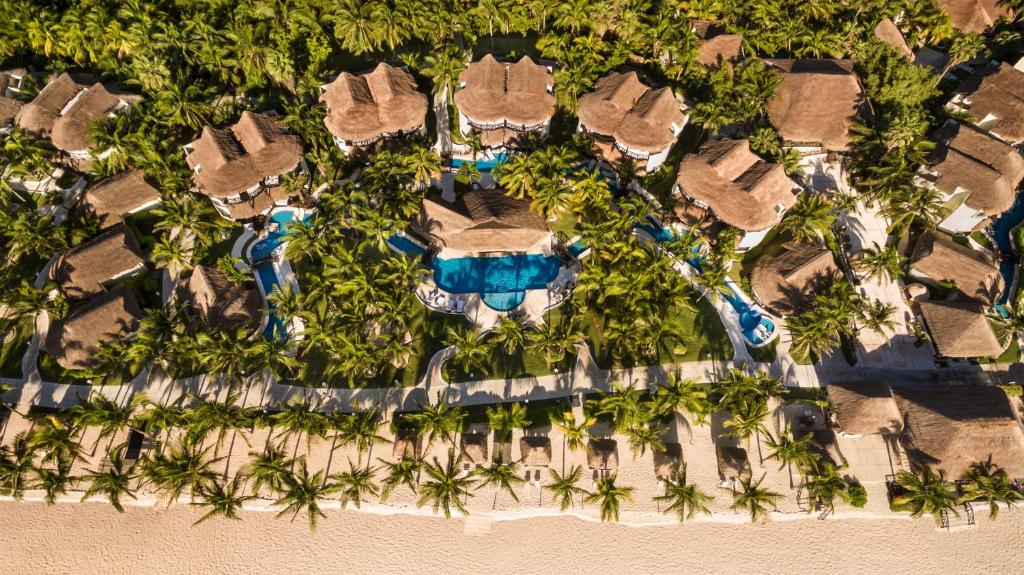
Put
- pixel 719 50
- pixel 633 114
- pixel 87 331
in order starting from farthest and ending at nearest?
pixel 719 50 → pixel 633 114 → pixel 87 331

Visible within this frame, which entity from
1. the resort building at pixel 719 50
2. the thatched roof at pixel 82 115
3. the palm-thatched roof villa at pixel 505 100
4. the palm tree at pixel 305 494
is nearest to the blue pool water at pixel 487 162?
the palm-thatched roof villa at pixel 505 100

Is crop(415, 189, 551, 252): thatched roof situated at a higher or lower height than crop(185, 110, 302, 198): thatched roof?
lower

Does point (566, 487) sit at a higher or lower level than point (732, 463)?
lower

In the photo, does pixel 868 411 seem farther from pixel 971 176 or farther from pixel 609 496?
pixel 971 176

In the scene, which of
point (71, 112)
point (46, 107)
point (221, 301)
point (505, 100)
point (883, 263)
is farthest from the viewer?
point (46, 107)

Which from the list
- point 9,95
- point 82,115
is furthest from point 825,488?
point 9,95

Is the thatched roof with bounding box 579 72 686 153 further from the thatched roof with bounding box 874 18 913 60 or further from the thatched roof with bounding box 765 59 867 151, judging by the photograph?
the thatched roof with bounding box 874 18 913 60

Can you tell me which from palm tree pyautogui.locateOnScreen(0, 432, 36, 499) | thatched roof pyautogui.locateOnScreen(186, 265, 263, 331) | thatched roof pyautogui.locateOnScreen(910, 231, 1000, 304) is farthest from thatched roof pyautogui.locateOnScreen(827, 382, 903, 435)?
palm tree pyautogui.locateOnScreen(0, 432, 36, 499)

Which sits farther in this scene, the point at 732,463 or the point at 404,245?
the point at 404,245
